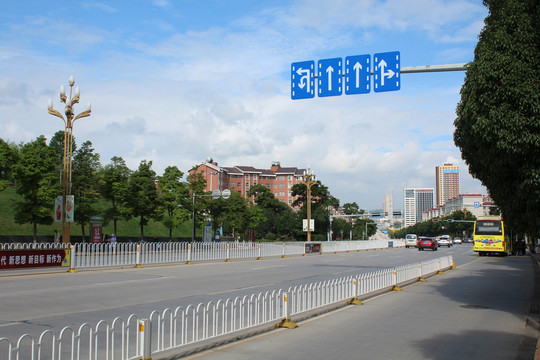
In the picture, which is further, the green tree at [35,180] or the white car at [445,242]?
the white car at [445,242]

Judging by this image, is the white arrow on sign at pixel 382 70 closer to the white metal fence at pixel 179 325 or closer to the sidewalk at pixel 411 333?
the white metal fence at pixel 179 325

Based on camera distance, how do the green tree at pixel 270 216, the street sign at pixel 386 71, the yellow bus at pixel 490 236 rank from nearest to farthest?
the street sign at pixel 386 71 < the yellow bus at pixel 490 236 < the green tree at pixel 270 216

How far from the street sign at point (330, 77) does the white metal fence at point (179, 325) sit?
16.9 feet

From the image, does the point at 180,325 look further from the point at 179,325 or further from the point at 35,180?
the point at 35,180

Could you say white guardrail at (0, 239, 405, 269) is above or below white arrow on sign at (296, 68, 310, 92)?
below

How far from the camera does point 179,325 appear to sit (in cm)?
918

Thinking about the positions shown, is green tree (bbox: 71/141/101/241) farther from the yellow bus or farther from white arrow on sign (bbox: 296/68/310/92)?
the yellow bus

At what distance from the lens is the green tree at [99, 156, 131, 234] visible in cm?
4128

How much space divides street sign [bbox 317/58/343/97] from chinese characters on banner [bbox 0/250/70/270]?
44.1 ft

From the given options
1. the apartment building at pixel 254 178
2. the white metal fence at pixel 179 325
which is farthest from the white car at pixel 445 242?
the white metal fence at pixel 179 325

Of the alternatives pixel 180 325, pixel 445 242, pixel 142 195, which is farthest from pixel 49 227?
pixel 445 242

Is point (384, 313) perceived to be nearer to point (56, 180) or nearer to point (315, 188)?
point (56, 180)

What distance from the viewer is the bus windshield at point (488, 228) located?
40.5m

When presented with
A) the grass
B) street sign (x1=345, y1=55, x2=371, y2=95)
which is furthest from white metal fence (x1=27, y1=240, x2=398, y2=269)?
the grass
